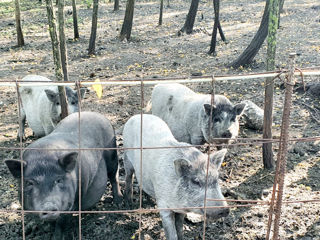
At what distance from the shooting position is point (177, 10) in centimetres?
2239

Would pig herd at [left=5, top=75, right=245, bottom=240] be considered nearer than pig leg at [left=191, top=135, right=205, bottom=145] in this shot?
Yes

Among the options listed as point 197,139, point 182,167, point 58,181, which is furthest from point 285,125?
point 197,139

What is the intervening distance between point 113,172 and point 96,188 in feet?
1.95

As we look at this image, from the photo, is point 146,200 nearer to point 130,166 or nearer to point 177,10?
point 130,166

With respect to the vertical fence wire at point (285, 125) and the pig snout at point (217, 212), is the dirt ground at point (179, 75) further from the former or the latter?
the vertical fence wire at point (285, 125)

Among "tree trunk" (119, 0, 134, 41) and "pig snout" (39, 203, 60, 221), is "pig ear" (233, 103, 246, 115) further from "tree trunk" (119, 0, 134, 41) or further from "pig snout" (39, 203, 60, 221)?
"tree trunk" (119, 0, 134, 41)

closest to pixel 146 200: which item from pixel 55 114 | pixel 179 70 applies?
pixel 55 114

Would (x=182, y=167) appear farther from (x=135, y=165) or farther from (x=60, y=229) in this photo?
(x=60, y=229)

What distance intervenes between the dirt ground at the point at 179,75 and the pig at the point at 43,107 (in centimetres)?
44

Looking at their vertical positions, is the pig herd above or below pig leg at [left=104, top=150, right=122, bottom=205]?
above

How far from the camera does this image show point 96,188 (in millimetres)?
5414

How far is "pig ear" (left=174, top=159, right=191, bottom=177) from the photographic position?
4508mm

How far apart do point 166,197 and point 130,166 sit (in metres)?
1.25

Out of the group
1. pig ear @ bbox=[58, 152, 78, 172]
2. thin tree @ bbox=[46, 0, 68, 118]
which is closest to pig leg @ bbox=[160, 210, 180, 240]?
pig ear @ bbox=[58, 152, 78, 172]
